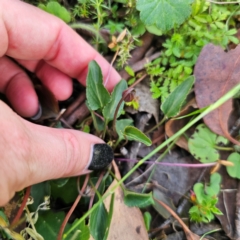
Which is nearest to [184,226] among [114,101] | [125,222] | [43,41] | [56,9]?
[125,222]

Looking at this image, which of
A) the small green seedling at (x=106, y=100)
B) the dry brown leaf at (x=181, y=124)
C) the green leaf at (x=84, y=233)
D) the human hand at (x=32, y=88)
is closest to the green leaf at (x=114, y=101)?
the small green seedling at (x=106, y=100)

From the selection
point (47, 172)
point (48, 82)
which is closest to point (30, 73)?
point (48, 82)

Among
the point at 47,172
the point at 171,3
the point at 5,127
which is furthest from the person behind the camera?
the point at 171,3

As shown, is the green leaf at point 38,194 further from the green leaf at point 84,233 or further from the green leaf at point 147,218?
the green leaf at point 147,218

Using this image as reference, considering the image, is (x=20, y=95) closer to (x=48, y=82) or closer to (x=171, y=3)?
(x=48, y=82)

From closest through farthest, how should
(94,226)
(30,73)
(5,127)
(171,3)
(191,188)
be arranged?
(5,127) < (94,226) < (171,3) < (191,188) < (30,73)

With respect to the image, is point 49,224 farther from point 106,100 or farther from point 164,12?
point 164,12

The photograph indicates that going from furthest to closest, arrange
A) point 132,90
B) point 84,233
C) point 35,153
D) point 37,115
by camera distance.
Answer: point 37,115, point 132,90, point 84,233, point 35,153

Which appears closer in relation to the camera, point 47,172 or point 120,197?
point 47,172
